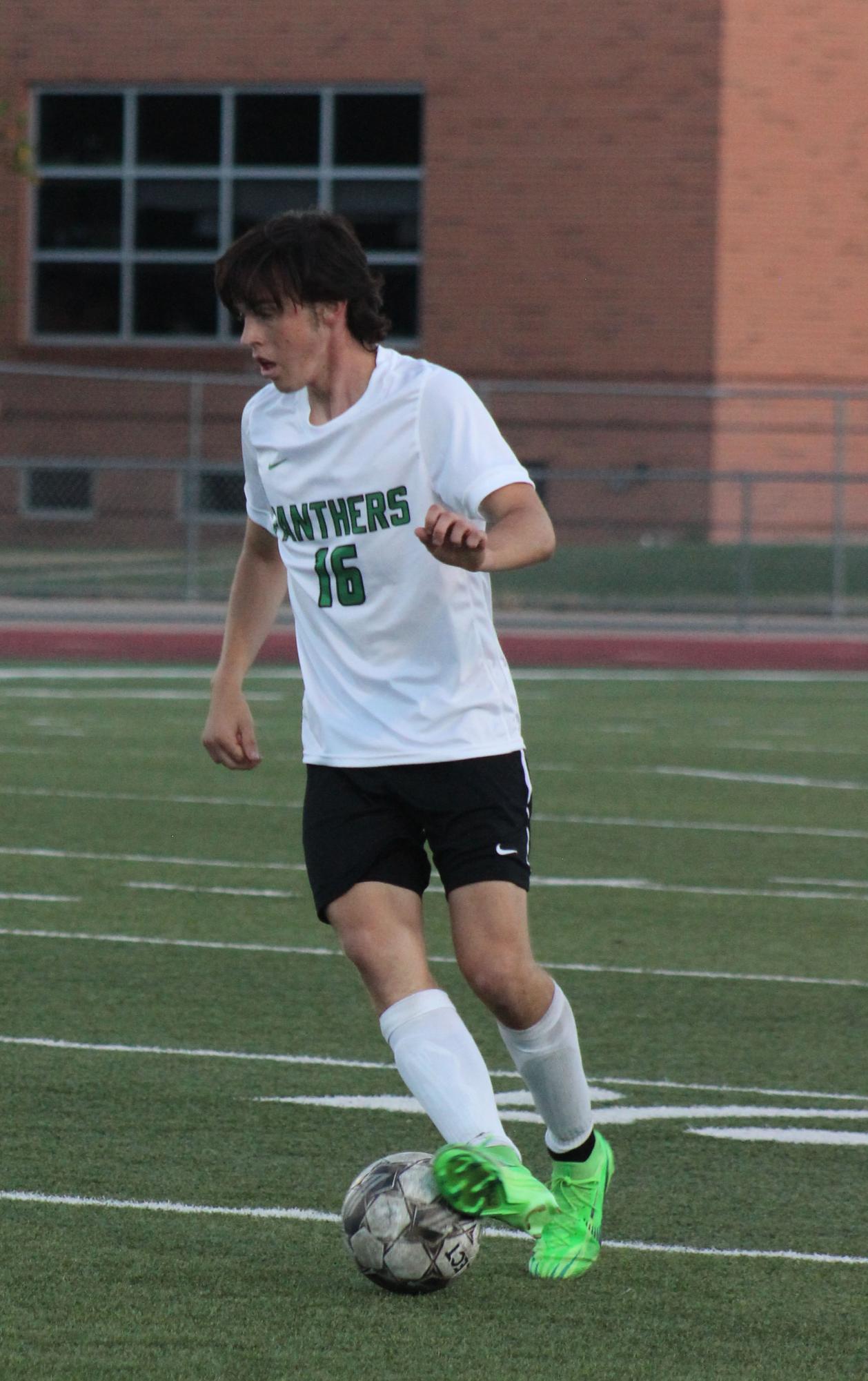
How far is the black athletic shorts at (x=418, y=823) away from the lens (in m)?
4.73

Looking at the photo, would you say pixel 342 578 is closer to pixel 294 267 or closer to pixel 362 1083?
pixel 294 267

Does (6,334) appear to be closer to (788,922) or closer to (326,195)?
(326,195)

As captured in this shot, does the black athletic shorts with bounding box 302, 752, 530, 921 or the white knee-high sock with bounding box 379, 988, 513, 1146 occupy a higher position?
the black athletic shorts with bounding box 302, 752, 530, 921

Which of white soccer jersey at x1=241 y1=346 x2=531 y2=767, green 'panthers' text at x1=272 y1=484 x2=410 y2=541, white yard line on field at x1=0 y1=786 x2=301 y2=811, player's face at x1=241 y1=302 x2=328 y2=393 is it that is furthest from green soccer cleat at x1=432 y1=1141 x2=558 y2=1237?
white yard line on field at x1=0 y1=786 x2=301 y2=811

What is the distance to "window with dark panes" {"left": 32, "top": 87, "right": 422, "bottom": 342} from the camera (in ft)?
97.5

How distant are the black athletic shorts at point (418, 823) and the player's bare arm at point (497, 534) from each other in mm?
427

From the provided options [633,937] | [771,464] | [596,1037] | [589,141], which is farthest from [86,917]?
[589,141]

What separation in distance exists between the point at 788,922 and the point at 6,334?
23.3 metres

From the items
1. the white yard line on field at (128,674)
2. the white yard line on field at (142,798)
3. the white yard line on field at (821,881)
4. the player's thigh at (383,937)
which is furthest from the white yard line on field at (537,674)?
the player's thigh at (383,937)

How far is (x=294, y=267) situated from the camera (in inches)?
185

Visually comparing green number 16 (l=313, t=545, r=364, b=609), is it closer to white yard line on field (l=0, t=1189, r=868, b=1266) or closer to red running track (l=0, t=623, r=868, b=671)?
white yard line on field (l=0, t=1189, r=868, b=1266)

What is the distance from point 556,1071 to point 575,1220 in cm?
28

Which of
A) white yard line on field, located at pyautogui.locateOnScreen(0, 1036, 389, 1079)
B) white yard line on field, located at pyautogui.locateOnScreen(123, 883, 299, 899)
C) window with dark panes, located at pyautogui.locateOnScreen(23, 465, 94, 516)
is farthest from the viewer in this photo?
window with dark panes, located at pyautogui.locateOnScreen(23, 465, 94, 516)

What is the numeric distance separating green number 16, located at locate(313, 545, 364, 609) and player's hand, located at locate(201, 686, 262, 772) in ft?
1.34
